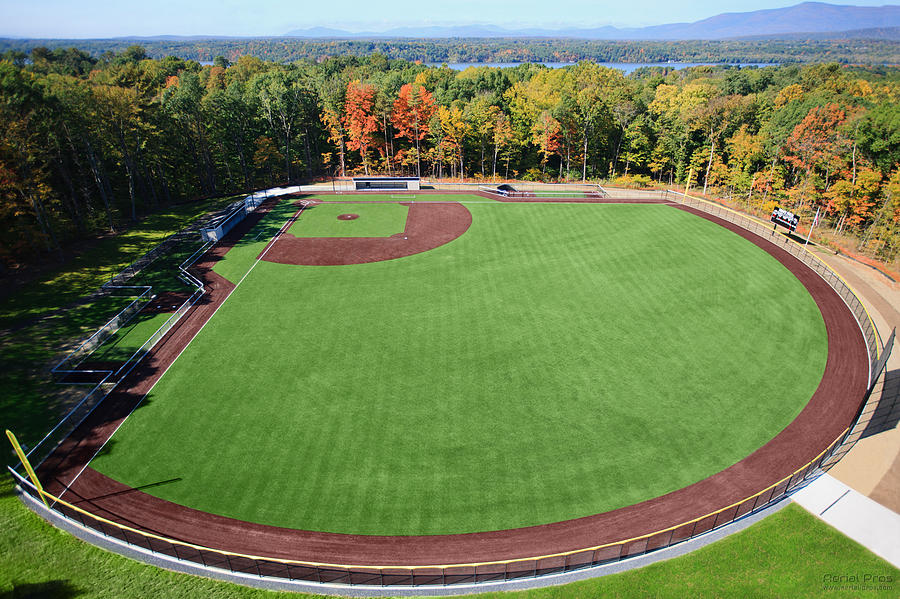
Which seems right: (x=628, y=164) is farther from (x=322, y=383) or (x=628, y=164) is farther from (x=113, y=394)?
(x=113, y=394)

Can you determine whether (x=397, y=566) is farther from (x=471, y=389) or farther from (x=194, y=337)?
(x=194, y=337)

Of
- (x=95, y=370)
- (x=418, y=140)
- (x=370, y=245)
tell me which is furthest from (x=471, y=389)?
(x=418, y=140)

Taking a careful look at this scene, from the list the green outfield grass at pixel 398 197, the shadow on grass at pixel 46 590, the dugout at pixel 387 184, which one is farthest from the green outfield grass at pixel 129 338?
the dugout at pixel 387 184

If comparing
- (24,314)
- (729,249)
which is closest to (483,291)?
(729,249)

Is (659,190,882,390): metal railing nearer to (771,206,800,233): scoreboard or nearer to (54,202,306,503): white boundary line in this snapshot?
(771,206,800,233): scoreboard

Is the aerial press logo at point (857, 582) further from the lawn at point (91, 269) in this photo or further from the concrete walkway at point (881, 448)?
the lawn at point (91, 269)
